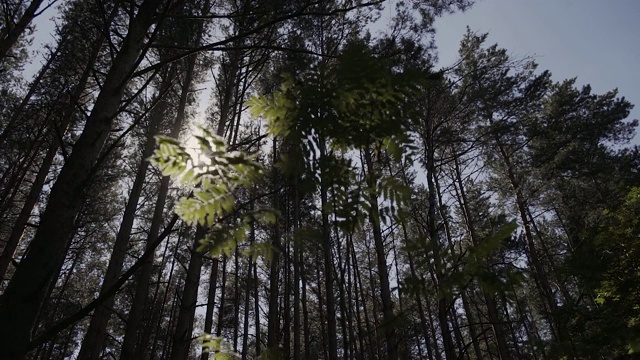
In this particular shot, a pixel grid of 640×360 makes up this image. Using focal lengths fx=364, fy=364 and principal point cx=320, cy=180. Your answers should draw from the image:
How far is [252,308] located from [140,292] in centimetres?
1652

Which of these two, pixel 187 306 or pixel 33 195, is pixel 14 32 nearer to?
pixel 33 195

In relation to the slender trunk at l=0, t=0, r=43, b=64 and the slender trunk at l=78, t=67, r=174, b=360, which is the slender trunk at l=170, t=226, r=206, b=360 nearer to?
the slender trunk at l=78, t=67, r=174, b=360

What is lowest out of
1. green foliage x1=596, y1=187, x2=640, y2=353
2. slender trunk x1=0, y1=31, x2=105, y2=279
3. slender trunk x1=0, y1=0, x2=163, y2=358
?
slender trunk x1=0, y1=0, x2=163, y2=358

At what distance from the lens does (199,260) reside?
504cm

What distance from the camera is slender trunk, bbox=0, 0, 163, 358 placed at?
1339 mm

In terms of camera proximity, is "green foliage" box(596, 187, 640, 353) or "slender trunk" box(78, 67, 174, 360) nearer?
"green foliage" box(596, 187, 640, 353)

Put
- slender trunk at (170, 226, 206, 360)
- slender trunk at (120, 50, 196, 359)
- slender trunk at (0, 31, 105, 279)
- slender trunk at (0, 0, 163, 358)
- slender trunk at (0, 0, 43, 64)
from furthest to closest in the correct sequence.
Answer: slender trunk at (0, 31, 105, 279)
slender trunk at (0, 0, 43, 64)
slender trunk at (120, 50, 196, 359)
slender trunk at (170, 226, 206, 360)
slender trunk at (0, 0, 163, 358)

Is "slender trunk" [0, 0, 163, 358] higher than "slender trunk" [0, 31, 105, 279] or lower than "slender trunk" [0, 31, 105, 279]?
lower

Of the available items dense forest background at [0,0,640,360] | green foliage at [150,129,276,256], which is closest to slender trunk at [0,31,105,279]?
dense forest background at [0,0,640,360]

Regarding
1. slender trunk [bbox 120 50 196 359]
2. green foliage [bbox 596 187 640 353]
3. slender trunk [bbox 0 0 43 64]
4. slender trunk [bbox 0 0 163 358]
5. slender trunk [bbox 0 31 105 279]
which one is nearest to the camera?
slender trunk [bbox 0 0 163 358]

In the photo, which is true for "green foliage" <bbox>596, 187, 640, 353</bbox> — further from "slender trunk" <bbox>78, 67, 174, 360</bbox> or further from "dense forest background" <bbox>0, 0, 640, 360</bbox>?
"slender trunk" <bbox>78, 67, 174, 360</bbox>

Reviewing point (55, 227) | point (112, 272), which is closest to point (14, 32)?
point (112, 272)

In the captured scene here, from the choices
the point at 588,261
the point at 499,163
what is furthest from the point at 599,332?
the point at 499,163

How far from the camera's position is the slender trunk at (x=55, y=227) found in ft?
4.39
